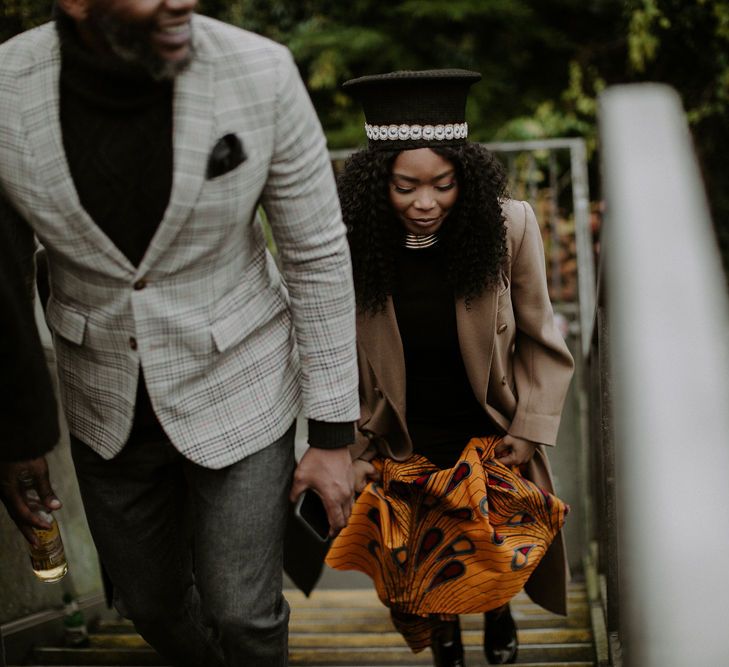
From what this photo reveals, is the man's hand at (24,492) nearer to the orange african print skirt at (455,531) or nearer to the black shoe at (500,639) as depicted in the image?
the orange african print skirt at (455,531)

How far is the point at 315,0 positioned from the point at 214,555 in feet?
23.5

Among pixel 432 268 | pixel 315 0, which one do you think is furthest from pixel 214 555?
pixel 315 0

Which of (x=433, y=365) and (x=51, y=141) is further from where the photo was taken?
(x=433, y=365)

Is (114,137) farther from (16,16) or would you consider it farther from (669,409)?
(16,16)

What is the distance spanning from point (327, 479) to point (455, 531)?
651 millimetres

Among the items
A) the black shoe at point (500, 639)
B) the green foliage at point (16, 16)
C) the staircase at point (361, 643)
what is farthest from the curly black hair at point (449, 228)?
the green foliage at point (16, 16)

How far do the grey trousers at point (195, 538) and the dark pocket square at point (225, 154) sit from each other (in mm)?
604

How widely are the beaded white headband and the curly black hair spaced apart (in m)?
0.04

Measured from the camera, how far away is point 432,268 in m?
2.58

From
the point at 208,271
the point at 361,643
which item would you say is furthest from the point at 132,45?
the point at 361,643

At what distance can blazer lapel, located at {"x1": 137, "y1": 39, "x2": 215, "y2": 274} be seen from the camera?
5.95ft

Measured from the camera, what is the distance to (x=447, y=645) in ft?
9.24

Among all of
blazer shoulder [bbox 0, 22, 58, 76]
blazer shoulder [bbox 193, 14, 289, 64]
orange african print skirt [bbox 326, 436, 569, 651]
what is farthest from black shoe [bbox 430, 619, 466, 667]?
blazer shoulder [bbox 0, 22, 58, 76]

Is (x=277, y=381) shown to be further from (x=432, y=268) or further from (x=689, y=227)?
(x=689, y=227)
